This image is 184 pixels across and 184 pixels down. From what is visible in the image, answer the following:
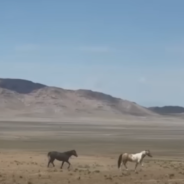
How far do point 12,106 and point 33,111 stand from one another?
10.2m

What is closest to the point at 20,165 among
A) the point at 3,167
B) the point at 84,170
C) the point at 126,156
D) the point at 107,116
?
the point at 3,167

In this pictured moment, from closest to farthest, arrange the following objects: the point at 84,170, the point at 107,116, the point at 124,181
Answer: the point at 124,181, the point at 84,170, the point at 107,116

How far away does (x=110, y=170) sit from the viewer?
23.0m

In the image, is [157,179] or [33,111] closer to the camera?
[157,179]

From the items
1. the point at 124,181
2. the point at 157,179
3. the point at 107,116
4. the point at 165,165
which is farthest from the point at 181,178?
the point at 107,116

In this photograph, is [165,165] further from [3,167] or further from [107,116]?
[107,116]

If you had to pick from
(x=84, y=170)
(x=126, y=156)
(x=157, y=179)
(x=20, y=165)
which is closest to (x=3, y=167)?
(x=20, y=165)

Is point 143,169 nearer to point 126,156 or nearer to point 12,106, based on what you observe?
point 126,156

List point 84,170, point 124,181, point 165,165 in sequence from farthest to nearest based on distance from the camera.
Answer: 1. point 165,165
2. point 84,170
3. point 124,181

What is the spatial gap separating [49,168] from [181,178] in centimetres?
613

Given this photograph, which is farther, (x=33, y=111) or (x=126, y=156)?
(x=33, y=111)

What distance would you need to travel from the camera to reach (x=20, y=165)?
23953 mm

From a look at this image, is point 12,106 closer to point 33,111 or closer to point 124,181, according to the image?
point 33,111

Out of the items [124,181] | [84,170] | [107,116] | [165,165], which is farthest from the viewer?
[107,116]
